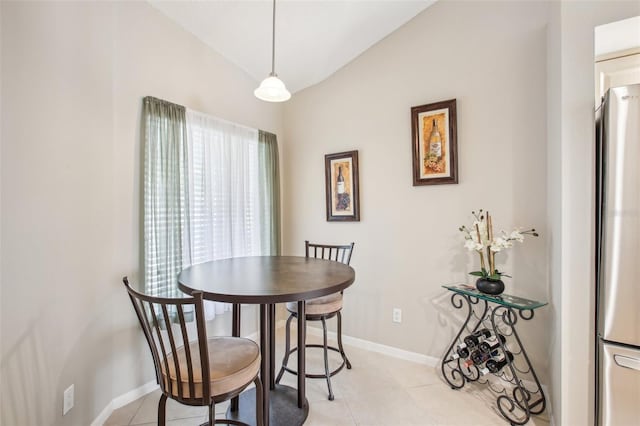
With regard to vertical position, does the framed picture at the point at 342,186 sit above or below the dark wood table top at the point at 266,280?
above

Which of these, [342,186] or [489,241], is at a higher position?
[342,186]

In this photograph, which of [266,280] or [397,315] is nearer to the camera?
[266,280]

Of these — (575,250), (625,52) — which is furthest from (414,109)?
(575,250)

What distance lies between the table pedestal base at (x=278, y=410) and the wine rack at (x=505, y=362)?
1161mm

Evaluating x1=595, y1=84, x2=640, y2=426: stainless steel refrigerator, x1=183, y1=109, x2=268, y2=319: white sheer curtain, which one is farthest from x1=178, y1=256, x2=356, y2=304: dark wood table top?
x1=595, y1=84, x2=640, y2=426: stainless steel refrigerator

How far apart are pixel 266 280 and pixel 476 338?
1.59 m

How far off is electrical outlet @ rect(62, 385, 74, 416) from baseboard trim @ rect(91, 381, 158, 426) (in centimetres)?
26

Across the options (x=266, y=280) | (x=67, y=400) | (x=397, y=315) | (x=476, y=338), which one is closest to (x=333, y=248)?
(x=397, y=315)

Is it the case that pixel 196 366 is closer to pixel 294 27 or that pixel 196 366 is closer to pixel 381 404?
pixel 381 404

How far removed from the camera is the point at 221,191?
8.46ft

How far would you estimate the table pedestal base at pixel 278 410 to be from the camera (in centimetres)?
175

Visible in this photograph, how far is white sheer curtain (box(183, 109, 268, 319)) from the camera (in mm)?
2340

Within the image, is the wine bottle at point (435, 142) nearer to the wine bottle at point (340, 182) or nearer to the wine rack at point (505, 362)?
the wine bottle at point (340, 182)

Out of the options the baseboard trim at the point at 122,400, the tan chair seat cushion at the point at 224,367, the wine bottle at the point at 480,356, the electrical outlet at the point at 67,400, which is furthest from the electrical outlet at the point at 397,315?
the electrical outlet at the point at 67,400
